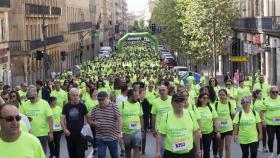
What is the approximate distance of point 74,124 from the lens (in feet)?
41.7

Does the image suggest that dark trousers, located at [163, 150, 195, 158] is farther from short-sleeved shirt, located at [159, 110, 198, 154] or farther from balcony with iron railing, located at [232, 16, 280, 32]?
balcony with iron railing, located at [232, 16, 280, 32]

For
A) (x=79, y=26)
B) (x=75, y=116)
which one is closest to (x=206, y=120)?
(x=75, y=116)

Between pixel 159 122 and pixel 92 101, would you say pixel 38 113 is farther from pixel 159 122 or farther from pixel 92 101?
pixel 92 101

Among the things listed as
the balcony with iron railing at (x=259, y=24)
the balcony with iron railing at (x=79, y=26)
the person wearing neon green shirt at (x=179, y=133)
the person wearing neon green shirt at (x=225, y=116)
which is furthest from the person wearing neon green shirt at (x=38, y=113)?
the balcony with iron railing at (x=79, y=26)

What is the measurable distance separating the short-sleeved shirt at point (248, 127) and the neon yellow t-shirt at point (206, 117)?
2.13ft

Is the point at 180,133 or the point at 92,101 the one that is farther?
the point at 92,101

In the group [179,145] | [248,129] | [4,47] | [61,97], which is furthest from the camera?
[4,47]

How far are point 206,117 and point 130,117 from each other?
1.42 metres

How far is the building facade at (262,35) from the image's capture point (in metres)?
Result: 42.2

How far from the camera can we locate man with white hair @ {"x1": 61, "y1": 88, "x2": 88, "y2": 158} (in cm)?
1264

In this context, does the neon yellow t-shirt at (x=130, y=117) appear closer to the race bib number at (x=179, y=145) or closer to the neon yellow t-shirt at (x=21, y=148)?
the race bib number at (x=179, y=145)

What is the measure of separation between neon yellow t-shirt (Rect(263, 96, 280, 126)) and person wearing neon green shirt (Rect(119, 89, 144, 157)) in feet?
9.71

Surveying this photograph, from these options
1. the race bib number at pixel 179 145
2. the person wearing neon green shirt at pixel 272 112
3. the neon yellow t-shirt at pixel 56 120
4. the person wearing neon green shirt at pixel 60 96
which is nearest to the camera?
the race bib number at pixel 179 145

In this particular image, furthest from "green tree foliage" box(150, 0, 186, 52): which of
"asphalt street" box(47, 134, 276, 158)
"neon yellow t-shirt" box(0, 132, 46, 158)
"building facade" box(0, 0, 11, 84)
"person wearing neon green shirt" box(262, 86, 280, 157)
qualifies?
"neon yellow t-shirt" box(0, 132, 46, 158)
